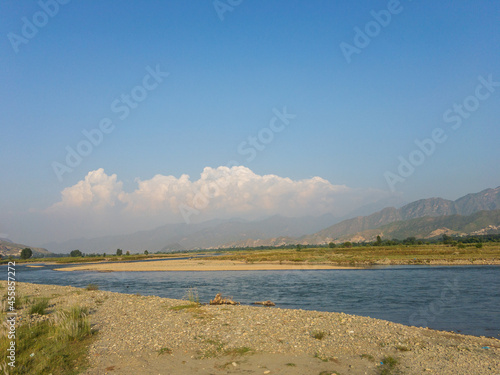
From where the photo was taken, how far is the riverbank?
966 centimetres

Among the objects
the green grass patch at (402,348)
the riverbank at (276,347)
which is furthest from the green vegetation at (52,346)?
the green grass patch at (402,348)

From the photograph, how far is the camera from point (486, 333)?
15.0 metres

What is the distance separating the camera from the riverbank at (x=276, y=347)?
9656 millimetres

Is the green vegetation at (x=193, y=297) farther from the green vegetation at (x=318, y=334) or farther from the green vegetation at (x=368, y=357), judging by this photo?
the green vegetation at (x=368, y=357)

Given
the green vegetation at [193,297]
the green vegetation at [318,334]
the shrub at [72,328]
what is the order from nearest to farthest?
the shrub at [72,328] < the green vegetation at [318,334] < the green vegetation at [193,297]

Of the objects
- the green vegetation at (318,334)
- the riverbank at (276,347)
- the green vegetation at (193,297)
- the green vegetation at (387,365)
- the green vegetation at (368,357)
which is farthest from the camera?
the green vegetation at (193,297)

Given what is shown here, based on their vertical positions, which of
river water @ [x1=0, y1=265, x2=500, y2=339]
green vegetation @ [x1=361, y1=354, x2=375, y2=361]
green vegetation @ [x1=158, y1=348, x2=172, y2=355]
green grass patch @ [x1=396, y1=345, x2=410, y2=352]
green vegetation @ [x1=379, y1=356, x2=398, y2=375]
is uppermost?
green vegetation @ [x1=158, y1=348, x2=172, y2=355]

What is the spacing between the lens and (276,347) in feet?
37.7

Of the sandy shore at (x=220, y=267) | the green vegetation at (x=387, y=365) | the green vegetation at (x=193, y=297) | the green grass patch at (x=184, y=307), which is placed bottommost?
the sandy shore at (x=220, y=267)

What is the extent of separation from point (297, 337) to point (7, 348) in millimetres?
9927

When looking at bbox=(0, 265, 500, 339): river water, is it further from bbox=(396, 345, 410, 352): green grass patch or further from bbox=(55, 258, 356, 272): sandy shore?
bbox=(55, 258, 356, 272): sandy shore

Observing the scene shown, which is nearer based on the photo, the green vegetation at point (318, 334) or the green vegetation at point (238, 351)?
the green vegetation at point (238, 351)

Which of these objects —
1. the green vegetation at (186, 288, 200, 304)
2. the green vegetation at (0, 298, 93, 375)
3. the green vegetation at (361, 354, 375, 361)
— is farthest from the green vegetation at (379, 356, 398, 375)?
the green vegetation at (186, 288, 200, 304)

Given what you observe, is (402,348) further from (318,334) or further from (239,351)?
(239,351)
